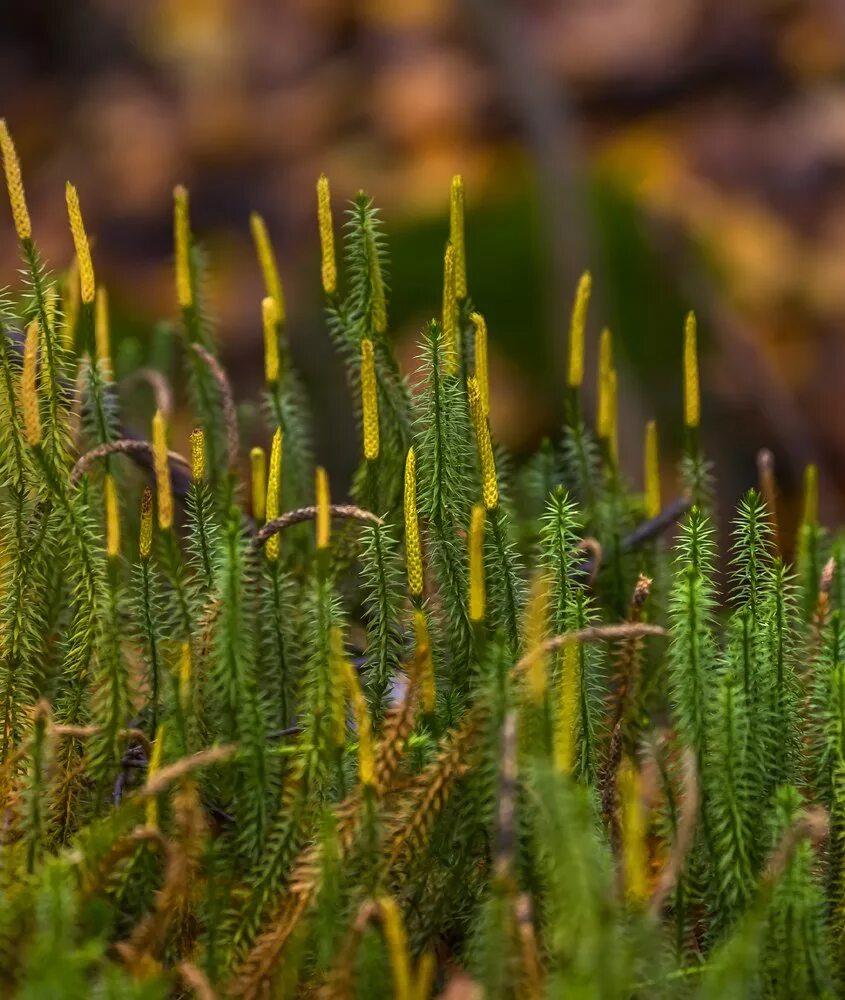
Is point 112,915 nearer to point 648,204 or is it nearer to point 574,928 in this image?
point 574,928

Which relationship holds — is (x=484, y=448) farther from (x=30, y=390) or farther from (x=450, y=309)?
(x=30, y=390)

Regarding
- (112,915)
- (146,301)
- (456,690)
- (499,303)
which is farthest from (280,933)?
(146,301)

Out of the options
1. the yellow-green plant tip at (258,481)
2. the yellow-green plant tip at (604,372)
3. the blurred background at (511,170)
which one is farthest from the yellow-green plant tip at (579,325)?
the blurred background at (511,170)

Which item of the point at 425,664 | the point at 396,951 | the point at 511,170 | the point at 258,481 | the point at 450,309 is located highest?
the point at 511,170

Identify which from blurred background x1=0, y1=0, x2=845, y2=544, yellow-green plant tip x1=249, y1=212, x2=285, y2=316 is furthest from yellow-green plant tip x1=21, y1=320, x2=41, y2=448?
blurred background x1=0, y1=0, x2=845, y2=544

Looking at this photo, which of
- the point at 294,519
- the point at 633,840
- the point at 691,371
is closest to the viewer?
the point at 633,840

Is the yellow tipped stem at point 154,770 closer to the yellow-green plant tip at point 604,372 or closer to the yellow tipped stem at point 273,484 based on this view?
the yellow tipped stem at point 273,484

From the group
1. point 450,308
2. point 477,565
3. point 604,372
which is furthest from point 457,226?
point 477,565

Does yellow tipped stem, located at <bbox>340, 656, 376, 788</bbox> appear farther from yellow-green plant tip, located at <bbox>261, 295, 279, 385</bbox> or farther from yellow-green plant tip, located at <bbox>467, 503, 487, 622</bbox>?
yellow-green plant tip, located at <bbox>261, 295, 279, 385</bbox>
